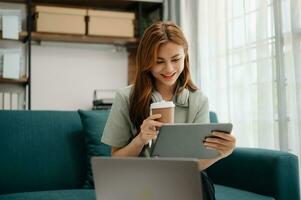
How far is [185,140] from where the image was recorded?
1.24 meters

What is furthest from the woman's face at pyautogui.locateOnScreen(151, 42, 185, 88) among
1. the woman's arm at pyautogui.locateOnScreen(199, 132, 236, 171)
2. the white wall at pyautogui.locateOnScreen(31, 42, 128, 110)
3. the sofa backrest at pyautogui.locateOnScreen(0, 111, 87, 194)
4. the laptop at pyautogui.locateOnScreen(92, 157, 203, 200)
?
the white wall at pyautogui.locateOnScreen(31, 42, 128, 110)

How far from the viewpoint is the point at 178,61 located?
4.95 feet

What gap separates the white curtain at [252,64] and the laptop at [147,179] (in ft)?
4.18

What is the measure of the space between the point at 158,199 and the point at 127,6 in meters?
3.00

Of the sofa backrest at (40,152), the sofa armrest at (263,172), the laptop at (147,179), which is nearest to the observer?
the laptop at (147,179)

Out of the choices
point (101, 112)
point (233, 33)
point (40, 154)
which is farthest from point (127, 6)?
point (40, 154)

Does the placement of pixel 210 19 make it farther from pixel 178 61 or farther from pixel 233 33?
pixel 178 61

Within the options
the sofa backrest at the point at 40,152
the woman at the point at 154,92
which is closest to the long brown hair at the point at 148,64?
the woman at the point at 154,92

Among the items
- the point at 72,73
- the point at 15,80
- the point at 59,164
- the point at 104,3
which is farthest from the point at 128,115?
the point at 104,3

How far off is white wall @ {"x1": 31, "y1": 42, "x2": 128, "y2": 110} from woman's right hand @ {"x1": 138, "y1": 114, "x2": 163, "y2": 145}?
2.31 meters

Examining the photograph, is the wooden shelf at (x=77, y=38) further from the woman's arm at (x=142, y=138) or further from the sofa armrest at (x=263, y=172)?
the woman's arm at (x=142, y=138)

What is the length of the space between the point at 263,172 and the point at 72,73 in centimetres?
224

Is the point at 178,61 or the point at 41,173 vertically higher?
the point at 178,61

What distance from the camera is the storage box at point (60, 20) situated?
3.29m
